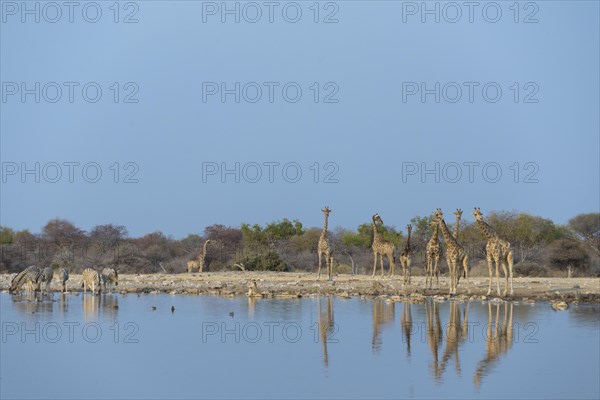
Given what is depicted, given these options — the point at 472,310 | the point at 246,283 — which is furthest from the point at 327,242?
the point at 472,310

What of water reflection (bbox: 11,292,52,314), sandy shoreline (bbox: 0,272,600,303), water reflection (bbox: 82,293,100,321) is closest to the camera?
water reflection (bbox: 82,293,100,321)

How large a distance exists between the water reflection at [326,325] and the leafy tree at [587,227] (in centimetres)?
2781

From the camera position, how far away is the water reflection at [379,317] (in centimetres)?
1990

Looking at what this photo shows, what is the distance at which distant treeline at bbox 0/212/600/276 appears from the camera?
139 ft

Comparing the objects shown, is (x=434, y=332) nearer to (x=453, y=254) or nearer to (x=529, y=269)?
(x=453, y=254)

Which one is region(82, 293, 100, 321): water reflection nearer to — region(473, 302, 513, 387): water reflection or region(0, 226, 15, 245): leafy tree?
region(473, 302, 513, 387): water reflection

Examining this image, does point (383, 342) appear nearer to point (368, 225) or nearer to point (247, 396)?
point (247, 396)

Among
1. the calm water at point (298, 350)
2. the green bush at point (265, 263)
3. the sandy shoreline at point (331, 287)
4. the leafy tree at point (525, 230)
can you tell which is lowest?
the calm water at point (298, 350)

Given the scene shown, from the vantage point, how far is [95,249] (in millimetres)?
51406

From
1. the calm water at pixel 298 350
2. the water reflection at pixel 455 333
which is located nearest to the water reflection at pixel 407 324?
the calm water at pixel 298 350

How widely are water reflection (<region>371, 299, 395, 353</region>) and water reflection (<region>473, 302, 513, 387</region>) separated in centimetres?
208

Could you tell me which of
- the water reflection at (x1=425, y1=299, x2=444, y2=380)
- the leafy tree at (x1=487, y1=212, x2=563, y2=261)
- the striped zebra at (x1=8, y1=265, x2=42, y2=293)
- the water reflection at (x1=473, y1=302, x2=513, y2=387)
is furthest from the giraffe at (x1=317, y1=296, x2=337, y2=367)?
the leafy tree at (x1=487, y1=212, x2=563, y2=261)

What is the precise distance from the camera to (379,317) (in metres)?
23.7

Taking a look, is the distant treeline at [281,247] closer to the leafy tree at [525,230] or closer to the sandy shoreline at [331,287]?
the leafy tree at [525,230]
